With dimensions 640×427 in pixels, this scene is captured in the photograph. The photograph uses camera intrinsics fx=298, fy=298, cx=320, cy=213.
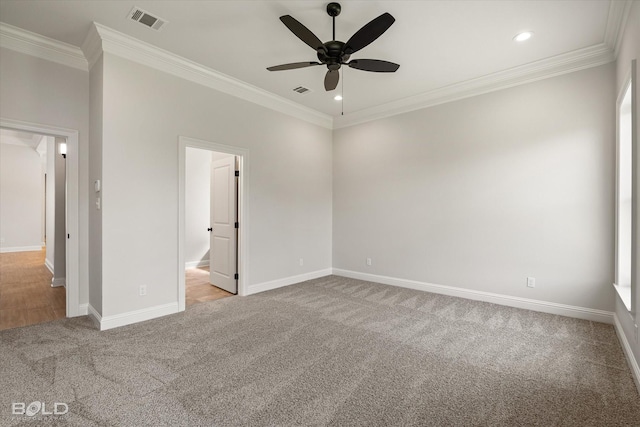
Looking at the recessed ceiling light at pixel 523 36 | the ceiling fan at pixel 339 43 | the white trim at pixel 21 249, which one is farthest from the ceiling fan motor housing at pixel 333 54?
the white trim at pixel 21 249

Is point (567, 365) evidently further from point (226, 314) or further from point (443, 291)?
point (226, 314)

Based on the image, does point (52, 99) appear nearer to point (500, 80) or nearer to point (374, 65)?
point (374, 65)

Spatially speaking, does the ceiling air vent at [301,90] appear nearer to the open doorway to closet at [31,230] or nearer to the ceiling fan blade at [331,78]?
the ceiling fan blade at [331,78]

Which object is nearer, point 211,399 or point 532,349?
point 211,399

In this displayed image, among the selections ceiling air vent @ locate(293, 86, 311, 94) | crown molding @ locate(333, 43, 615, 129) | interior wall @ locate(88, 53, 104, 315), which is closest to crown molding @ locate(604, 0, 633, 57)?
crown molding @ locate(333, 43, 615, 129)

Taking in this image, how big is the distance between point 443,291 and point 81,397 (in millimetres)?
4296

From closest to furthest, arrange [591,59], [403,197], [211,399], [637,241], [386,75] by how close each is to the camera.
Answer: [211,399] → [637,241] → [591,59] → [386,75] → [403,197]

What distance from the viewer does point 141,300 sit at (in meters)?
3.41

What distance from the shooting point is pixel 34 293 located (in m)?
4.47

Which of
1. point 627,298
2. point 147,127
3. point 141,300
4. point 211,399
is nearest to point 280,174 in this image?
point 147,127

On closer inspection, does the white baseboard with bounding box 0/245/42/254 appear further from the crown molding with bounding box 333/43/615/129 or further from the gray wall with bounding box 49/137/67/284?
the crown molding with bounding box 333/43/615/129

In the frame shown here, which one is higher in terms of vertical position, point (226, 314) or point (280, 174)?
point (280, 174)

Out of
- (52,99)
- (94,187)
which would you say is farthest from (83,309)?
(52,99)

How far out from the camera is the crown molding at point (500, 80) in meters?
3.36
